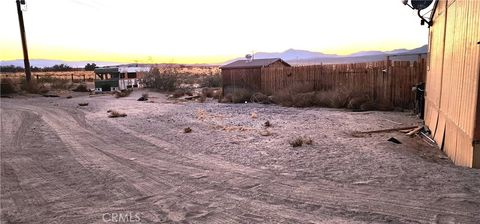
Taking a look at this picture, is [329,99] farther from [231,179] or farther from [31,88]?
[31,88]

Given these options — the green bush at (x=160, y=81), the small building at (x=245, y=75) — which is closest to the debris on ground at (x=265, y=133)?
the small building at (x=245, y=75)

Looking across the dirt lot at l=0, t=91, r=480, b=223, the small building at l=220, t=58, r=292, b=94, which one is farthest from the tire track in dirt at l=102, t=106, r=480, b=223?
the small building at l=220, t=58, r=292, b=94

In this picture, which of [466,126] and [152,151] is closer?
[466,126]

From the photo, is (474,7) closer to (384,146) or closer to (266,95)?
(384,146)

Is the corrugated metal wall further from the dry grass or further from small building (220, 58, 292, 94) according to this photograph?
small building (220, 58, 292, 94)

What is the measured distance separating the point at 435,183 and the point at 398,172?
0.83 meters

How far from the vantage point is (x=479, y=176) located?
6.18 m

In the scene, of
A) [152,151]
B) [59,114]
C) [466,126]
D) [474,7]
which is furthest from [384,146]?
[59,114]

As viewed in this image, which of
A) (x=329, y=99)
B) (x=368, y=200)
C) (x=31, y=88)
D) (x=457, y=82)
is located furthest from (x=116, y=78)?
(x=368, y=200)

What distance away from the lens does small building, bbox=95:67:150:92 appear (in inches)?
1543

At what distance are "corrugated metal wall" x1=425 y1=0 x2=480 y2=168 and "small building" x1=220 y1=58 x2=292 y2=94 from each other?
16838mm

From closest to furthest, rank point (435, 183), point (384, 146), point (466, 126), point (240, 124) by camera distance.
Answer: point (435, 183)
point (466, 126)
point (384, 146)
point (240, 124)

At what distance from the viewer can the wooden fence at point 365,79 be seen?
18688 millimetres

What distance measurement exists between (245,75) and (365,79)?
9.85m
